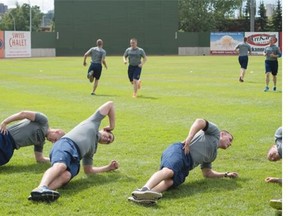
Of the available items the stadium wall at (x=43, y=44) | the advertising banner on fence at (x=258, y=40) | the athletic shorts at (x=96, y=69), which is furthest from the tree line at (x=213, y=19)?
the athletic shorts at (x=96, y=69)

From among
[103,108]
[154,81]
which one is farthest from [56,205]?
[154,81]

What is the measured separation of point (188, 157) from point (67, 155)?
1.50 meters

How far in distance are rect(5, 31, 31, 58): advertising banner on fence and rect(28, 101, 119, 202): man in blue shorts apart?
162ft

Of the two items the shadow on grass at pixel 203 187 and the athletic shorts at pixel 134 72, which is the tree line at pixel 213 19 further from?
the shadow on grass at pixel 203 187

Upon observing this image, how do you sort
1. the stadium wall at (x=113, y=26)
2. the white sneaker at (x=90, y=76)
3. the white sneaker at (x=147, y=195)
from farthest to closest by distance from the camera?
the stadium wall at (x=113, y=26) < the white sneaker at (x=90, y=76) < the white sneaker at (x=147, y=195)

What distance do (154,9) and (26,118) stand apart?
60329 mm

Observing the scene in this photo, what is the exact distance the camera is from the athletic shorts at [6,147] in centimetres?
793

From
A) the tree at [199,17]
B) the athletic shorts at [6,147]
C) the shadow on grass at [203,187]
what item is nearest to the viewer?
the shadow on grass at [203,187]

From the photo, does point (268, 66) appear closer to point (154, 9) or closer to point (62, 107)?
point (62, 107)

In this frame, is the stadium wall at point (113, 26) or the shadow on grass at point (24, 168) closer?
the shadow on grass at point (24, 168)

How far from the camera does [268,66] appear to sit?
21.7m

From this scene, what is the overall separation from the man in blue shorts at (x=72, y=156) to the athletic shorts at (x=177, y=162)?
104cm

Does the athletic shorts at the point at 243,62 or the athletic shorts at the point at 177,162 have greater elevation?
the athletic shorts at the point at 243,62

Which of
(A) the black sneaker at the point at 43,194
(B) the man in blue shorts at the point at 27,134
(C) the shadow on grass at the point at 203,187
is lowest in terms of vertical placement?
(C) the shadow on grass at the point at 203,187
